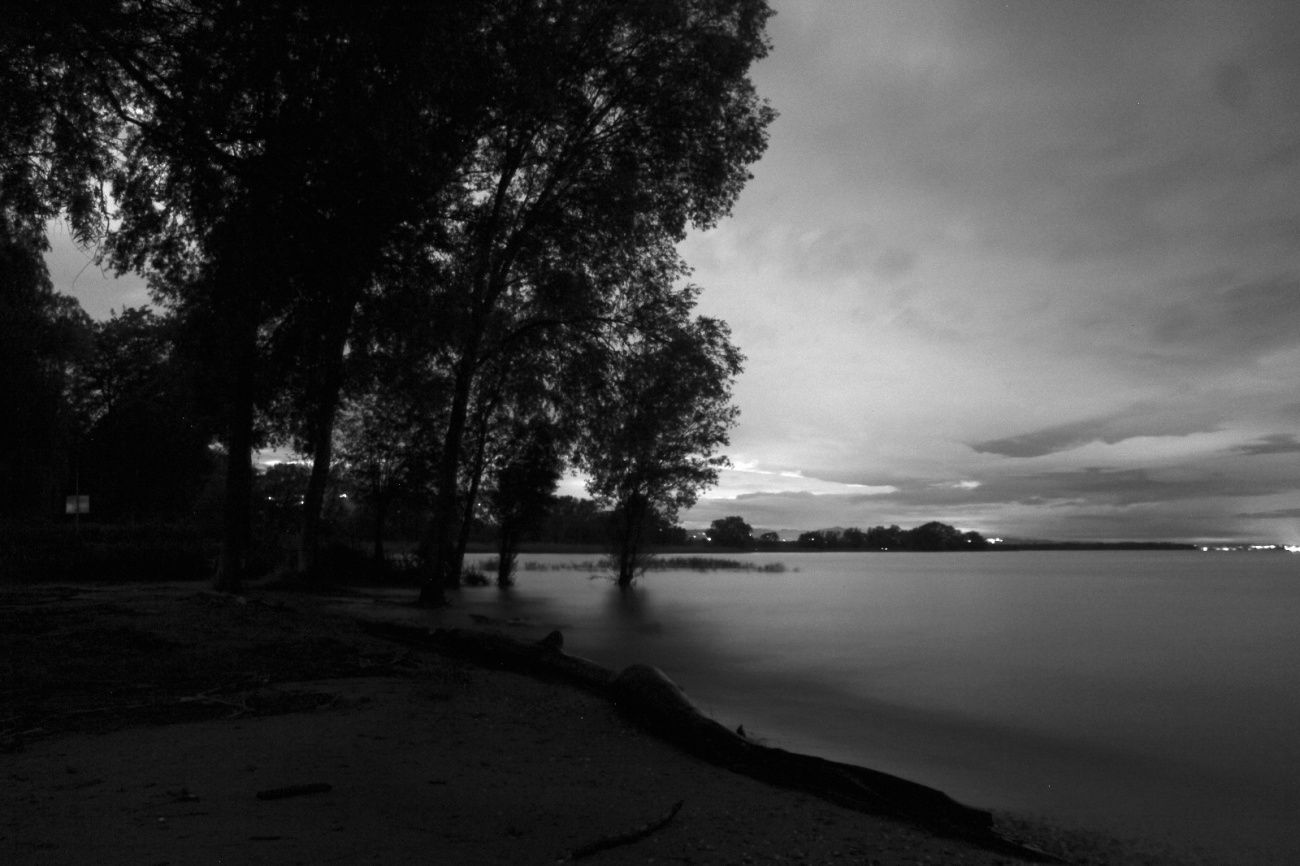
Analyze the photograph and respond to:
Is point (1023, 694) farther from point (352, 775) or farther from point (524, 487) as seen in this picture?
point (524, 487)

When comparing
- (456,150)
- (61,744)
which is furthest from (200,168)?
(61,744)

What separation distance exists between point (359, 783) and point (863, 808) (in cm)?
327

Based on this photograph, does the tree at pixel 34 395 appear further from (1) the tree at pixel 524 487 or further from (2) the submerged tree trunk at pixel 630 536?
(2) the submerged tree trunk at pixel 630 536

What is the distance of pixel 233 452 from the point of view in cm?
1353

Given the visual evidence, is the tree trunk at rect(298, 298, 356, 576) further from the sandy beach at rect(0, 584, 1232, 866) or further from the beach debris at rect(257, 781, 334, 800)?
the beach debris at rect(257, 781, 334, 800)

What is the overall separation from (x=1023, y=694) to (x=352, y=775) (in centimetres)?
1331

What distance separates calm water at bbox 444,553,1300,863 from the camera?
8898 millimetres

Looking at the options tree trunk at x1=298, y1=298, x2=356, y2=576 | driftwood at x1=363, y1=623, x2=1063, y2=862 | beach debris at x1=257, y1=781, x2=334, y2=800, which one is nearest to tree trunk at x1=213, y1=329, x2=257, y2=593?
tree trunk at x1=298, y1=298, x2=356, y2=576

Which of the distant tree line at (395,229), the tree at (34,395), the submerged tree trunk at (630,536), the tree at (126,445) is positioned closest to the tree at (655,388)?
the distant tree line at (395,229)

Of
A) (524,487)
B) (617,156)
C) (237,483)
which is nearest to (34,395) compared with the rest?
(524,487)

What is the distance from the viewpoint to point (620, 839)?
4.35 metres

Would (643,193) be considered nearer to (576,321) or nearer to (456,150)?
(576,321)

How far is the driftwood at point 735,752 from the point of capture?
5781 mm

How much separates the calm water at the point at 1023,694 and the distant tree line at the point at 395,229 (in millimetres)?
5267
